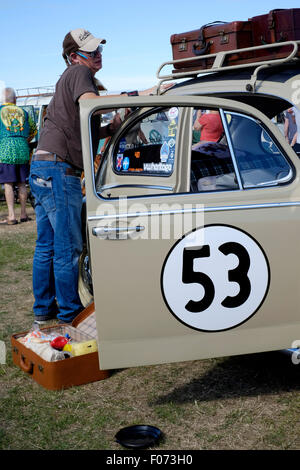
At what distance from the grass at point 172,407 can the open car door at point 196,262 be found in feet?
1.32

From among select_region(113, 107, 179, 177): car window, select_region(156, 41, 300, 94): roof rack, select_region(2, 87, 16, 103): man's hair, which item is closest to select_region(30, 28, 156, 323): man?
select_region(156, 41, 300, 94): roof rack

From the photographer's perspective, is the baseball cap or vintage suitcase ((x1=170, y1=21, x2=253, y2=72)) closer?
vintage suitcase ((x1=170, y1=21, x2=253, y2=72))

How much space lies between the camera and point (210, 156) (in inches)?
144

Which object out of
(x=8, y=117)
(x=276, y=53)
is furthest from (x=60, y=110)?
(x=8, y=117)

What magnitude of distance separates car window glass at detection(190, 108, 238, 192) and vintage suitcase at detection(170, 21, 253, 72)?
551 mm

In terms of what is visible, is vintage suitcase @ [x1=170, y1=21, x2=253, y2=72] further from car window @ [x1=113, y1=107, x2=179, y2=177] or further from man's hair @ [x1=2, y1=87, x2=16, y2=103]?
man's hair @ [x1=2, y1=87, x2=16, y2=103]

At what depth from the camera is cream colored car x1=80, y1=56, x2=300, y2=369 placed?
3.08m

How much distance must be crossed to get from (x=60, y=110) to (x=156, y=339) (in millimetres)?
1998

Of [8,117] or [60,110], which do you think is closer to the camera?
[60,110]

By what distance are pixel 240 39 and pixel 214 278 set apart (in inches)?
68.8

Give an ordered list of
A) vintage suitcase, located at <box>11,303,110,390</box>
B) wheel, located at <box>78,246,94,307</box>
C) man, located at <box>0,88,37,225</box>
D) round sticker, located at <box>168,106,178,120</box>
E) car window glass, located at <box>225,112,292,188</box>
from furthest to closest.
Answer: man, located at <box>0,88,37,225</box>, wheel, located at <box>78,246,94,307</box>, round sticker, located at <box>168,106,178,120</box>, vintage suitcase, located at <box>11,303,110,390</box>, car window glass, located at <box>225,112,292,188</box>

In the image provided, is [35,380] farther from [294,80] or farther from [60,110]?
[294,80]

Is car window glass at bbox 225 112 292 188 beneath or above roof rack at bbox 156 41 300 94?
beneath

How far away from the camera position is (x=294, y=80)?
343 cm
